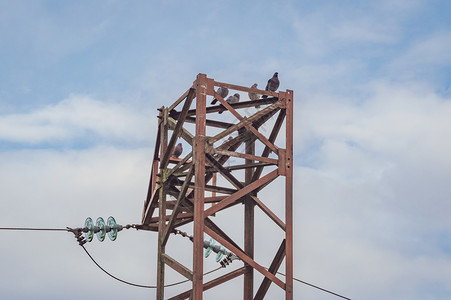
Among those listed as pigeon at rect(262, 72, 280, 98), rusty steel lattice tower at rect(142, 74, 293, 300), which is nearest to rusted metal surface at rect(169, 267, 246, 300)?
rusty steel lattice tower at rect(142, 74, 293, 300)

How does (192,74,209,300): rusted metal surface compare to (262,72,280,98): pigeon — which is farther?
(262,72,280,98): pigeon

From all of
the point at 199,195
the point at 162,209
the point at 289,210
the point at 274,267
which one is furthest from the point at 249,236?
the point at 199,195

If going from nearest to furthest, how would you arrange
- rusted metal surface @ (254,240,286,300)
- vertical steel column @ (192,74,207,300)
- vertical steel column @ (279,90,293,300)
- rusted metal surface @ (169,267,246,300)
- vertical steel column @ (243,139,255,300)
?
vertical steel column @ (192,74,207,300) < vertical steel column @ (279,90,293,300) < rusted metal surface @ (169,267,246,300) < rusted metal surface @ (254,240,286,300) < vertical steel column @ (243,139,255,300)

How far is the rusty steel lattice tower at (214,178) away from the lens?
15.4 metres

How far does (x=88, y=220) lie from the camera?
1847 cm

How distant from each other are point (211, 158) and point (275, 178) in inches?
70.5

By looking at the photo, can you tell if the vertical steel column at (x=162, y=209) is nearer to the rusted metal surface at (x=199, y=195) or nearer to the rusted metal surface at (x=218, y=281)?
the rusted metal surface at (x=218, y=281)

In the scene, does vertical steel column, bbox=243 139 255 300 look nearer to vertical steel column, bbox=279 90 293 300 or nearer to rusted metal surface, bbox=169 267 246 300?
rusted metal surface, bbox=169 267 246 300

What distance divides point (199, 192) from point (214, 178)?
3.93 metres

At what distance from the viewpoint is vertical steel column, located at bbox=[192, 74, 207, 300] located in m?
14.9

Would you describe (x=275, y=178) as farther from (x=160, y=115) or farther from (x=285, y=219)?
(x=160, y=115)

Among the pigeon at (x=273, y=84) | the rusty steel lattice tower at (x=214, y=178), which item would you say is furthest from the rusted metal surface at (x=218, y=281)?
the pigeon at (x=273, y=84)

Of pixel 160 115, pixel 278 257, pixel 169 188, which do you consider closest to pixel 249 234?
pixel 278 257

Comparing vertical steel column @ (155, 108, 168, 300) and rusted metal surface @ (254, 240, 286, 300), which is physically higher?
vertical steel column @ (155, 108, 168, 300)
